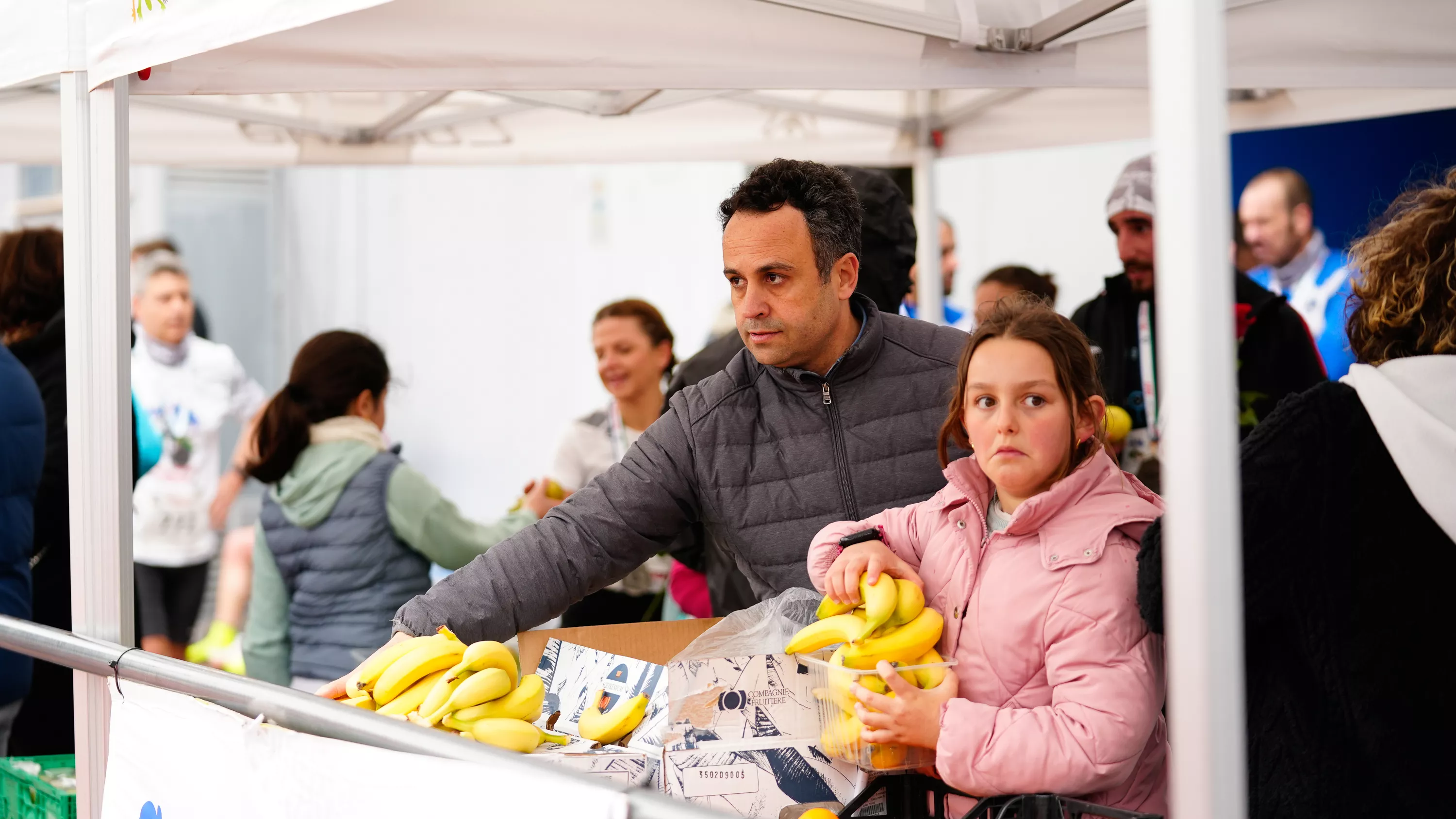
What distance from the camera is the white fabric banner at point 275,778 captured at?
5.41ft

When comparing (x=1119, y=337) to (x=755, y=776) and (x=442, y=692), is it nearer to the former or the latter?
(x=755, y=776)

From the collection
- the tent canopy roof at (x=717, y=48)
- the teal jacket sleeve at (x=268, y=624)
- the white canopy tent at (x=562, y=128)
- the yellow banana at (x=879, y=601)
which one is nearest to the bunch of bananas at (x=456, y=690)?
the yellow banana at (x=879, y=601)

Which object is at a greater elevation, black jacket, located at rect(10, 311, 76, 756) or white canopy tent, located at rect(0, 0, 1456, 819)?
white canopy tent, located at rect(0, 0, 1456, 819)

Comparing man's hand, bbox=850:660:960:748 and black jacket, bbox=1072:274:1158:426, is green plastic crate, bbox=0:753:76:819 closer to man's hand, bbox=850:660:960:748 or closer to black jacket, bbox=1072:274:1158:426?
man's hand, bbox=850:660:960:748

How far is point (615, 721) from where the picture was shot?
2.04m

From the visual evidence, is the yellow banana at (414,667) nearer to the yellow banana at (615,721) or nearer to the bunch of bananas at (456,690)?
the bunch of bananas at (456,690)

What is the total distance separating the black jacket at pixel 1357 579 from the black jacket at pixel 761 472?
86cm

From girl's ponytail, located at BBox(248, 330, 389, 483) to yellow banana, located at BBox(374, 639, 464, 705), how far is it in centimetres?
180

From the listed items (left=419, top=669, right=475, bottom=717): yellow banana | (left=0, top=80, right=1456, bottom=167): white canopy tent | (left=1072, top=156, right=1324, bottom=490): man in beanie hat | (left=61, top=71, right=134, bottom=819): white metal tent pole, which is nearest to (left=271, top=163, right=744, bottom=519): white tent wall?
(left=0, top=80, right=1456, bottom=167): white canopy tent

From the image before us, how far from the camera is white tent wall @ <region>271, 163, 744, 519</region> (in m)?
9.67

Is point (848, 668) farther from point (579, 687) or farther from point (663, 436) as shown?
point (663, 436)

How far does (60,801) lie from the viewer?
2619 millimetres

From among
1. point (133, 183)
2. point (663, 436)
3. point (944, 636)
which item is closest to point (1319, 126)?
point (663, 436)

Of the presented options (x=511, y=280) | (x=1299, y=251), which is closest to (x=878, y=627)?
(x=1299, y=251)
